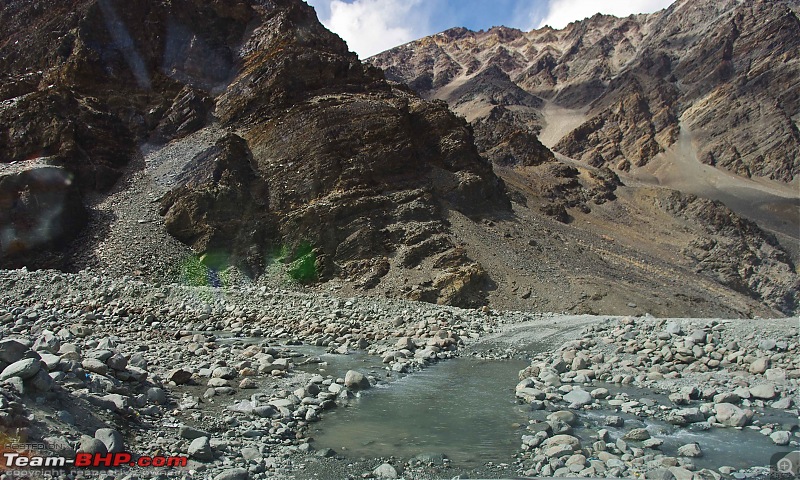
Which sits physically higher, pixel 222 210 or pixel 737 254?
pixel 222 210

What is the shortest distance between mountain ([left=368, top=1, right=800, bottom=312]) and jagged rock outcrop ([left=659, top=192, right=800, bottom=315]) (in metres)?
0.26

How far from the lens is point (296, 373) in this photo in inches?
517

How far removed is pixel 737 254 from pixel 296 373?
2777 inches

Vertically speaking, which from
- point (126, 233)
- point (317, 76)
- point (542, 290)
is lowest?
point (542, 290)

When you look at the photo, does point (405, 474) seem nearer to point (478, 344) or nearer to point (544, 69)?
point (478, 344)

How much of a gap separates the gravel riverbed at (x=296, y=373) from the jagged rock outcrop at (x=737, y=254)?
50.9m

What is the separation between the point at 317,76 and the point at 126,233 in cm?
1916

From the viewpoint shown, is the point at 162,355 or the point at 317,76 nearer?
the point at 162,355

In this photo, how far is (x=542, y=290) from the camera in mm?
29594

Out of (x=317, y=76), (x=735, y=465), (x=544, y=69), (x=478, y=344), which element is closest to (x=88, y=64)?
(x=317, y=76)

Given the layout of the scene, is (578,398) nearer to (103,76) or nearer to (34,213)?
(34,213)

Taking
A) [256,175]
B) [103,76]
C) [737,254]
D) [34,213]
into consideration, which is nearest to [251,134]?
[256,175]

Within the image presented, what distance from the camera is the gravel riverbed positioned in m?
7.25

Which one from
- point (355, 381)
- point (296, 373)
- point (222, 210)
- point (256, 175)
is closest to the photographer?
point (355, 381)
